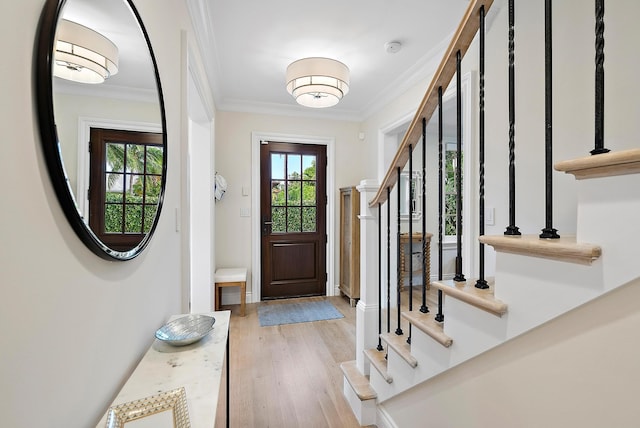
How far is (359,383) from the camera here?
5.79 ft

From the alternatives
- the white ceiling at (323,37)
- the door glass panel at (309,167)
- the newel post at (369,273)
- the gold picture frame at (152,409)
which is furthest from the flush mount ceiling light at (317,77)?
the gold picture frame at (152,409)

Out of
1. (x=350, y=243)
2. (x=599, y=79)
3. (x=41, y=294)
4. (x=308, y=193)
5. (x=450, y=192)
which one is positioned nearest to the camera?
(x=41, y=294)

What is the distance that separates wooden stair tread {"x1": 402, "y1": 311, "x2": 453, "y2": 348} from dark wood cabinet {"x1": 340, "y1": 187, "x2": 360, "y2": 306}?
227 cm

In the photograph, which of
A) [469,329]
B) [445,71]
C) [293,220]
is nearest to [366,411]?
[469,329]

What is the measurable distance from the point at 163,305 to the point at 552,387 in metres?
1.41

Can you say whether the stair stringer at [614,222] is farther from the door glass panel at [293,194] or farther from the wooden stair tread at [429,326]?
the door glass panel at [293,194]

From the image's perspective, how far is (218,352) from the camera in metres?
1.05

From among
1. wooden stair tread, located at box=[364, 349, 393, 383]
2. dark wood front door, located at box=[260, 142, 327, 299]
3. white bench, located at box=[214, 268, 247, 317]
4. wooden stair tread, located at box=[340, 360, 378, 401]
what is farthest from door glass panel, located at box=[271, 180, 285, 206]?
wooden stair tread, located at box=[364, 349, 393, 383]

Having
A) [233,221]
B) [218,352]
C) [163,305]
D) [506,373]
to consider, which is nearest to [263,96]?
[233,221]

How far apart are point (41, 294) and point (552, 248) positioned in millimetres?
1079

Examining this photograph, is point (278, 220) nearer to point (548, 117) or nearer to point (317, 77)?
point (317, 77)

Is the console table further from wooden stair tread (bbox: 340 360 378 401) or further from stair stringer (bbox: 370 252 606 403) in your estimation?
wooden stair tread (bbox: 340 360 378 401)

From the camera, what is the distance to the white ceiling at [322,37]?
2053 mm

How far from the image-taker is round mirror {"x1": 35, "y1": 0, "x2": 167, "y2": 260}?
597mm
